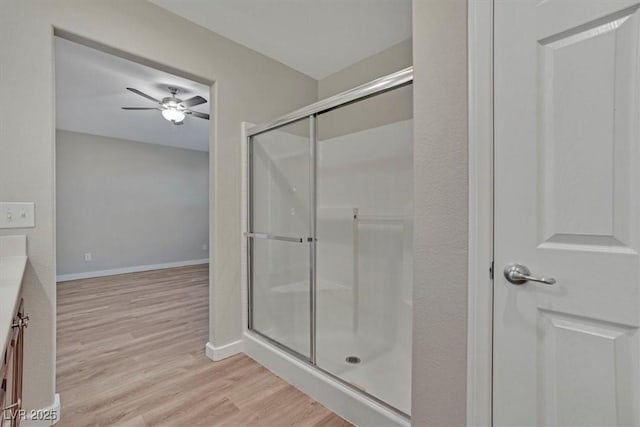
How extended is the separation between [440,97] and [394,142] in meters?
1.28

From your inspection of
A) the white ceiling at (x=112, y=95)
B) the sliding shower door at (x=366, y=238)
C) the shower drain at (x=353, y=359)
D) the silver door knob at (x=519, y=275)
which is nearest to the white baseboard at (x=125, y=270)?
the white ceiling at (x=112, y=95)

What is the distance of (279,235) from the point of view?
2.26 m

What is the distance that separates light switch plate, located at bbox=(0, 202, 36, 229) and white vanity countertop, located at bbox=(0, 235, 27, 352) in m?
0.06

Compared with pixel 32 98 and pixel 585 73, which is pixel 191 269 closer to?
pixel 32 98

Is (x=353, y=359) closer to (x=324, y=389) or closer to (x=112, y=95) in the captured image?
(x=324, y=389)

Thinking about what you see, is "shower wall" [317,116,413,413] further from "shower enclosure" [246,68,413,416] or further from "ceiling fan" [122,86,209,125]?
"ceiling fan" [122,86,209,125]

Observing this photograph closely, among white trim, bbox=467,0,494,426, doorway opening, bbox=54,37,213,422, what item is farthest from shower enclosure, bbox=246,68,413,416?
white trim, bbox=467,0,494,426

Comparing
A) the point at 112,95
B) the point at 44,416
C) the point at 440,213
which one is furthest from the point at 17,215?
the point at 112,95

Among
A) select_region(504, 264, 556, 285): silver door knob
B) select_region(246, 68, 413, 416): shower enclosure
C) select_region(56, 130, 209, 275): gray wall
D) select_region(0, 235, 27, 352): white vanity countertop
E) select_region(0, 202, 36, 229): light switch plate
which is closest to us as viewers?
select_region(0, 235, 27, 352): white vanity countertop

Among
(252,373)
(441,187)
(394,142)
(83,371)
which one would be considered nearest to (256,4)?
(394,142)

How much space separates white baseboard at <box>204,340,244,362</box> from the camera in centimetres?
217

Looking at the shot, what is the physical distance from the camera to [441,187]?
42.5 inches

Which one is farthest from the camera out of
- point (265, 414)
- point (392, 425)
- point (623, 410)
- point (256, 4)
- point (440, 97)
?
point (256, 4)

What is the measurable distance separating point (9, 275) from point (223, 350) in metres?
1.44
